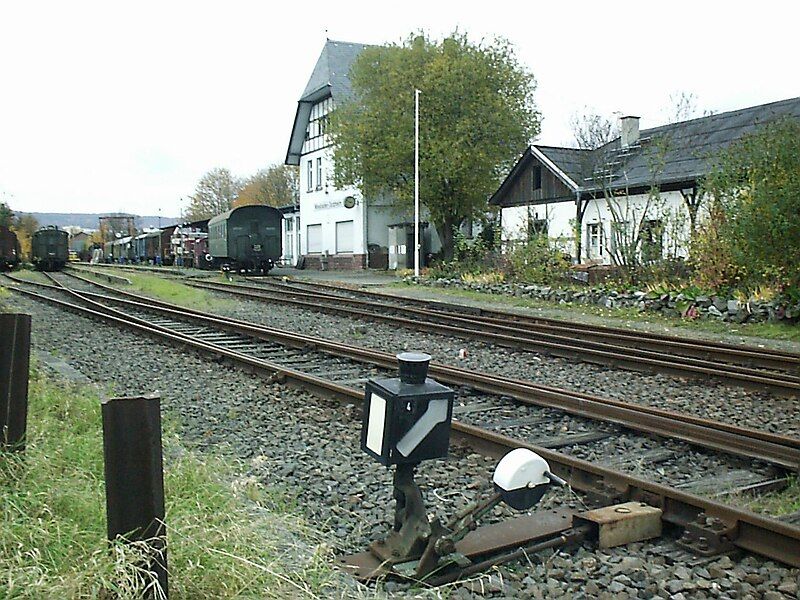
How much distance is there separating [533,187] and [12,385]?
28990 millimetres

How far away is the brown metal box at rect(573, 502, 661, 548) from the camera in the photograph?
13.0 ft

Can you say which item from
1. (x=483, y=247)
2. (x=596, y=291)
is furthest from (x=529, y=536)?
(x=483, y=247)

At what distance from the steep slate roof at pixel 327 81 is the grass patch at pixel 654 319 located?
77.5 ft

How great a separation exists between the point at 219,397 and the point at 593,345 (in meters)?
5.50

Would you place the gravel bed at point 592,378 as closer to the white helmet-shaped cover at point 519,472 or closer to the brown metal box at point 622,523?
the brown metal box at point 622,523

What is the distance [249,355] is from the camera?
10.7 meters

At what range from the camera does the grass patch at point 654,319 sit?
44.5 ft

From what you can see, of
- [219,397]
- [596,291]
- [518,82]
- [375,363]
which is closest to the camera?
[219,397]

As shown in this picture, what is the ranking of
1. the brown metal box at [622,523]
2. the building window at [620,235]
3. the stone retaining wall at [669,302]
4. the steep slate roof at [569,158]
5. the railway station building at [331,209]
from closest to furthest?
the brown metal box at [622,523]
the stone retaining wall at [669,302]
the building window at [620,235]
the steep slate roof at [569,158]
the railway station building at [331,209]

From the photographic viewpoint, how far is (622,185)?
2662 cm

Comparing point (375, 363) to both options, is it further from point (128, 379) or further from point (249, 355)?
point (128, 379)

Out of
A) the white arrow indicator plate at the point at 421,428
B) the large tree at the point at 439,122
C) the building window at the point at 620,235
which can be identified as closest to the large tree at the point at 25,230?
the large tree at the point at 439,122

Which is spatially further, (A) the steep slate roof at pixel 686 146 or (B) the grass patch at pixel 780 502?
(A) the steep slate roof at pixel 686 146

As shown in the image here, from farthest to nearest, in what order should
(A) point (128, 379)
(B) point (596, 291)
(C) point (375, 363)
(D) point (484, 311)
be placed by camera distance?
(B) point (596, 291) < (D) point (484, 311) < (C) point (375, 363) < (A) point (128, 379)
